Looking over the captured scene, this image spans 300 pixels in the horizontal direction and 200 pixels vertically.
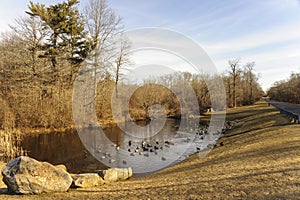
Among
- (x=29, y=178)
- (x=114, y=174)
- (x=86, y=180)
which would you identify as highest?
(x=29, y=178)

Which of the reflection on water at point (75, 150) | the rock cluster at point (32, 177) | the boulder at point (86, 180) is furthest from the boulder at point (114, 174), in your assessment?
the reflection on water at point (75, 150)

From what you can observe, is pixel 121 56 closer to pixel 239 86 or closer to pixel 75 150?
pixel 75 150

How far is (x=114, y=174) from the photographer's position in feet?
24.8

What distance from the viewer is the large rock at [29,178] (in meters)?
5.00

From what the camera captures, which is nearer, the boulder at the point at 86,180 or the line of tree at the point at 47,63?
the boulder at the point at 86,180

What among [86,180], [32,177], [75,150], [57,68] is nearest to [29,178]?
[32,177]

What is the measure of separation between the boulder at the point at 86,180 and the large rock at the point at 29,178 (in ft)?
2.03

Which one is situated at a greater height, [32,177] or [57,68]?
[57,68]

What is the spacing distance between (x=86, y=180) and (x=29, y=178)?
1.67 m

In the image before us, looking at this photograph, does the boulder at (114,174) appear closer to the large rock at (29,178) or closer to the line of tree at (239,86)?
the large rock at (29,178)

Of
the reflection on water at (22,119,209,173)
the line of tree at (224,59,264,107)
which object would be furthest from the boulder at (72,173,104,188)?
the line of tree at (224,59,264,107)

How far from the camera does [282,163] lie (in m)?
6.06

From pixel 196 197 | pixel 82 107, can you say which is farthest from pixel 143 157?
pixel 82 107

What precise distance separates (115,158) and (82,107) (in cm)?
1222
